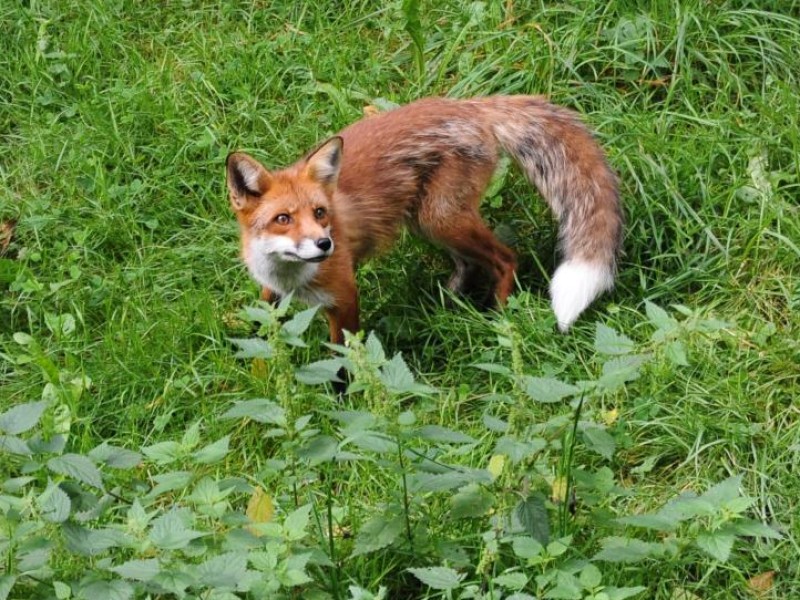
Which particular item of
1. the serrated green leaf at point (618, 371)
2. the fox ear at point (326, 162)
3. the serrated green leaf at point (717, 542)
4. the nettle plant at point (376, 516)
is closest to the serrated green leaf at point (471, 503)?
the nettle plant at point (376, 516)

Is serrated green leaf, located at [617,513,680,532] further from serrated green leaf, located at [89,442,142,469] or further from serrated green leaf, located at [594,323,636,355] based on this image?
serrated green leaf, located at [89,442,142,469]

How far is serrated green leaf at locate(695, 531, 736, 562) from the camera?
3.45 meters

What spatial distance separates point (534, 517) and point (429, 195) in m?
2.33

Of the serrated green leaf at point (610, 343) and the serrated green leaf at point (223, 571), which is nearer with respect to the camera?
the serrated green leaf at point (223, 571)

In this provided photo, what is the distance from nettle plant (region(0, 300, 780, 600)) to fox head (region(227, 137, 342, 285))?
133 centimetres

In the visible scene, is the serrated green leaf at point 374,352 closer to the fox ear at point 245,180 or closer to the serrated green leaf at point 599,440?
the serrated green leaf at point 599,440

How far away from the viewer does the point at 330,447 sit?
368cm

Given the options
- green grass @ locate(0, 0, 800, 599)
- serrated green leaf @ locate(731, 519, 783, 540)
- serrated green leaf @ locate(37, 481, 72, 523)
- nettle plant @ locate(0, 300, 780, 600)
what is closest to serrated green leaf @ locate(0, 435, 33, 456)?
nettle plant @ locate(0, 300, 780, 600)

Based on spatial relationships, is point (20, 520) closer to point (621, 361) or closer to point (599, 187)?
point (621, 361)

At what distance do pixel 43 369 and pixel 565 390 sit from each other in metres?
2.65

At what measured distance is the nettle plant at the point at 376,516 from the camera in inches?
137

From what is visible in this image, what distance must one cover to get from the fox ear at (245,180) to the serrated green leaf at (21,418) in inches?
75.9

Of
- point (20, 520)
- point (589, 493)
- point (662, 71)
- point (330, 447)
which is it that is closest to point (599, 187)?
point (662, 71)

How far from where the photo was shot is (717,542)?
3488 mm
